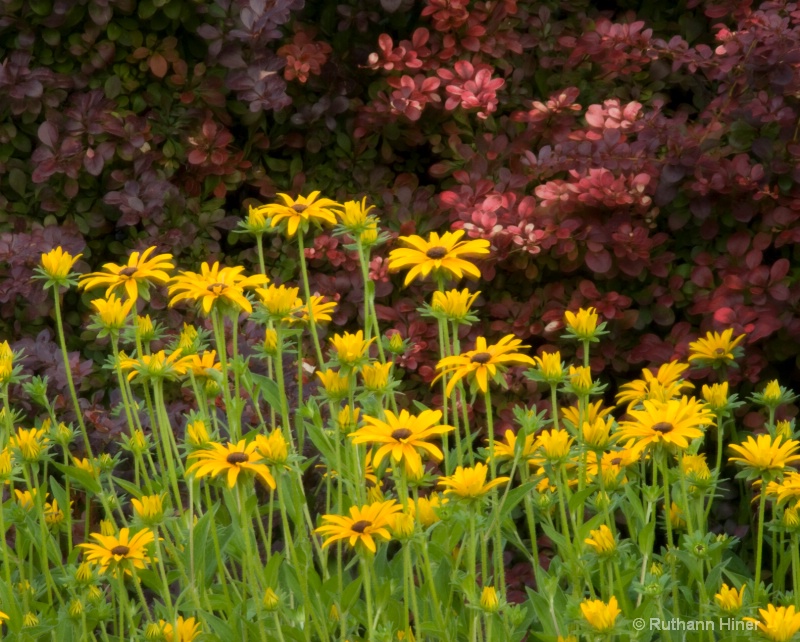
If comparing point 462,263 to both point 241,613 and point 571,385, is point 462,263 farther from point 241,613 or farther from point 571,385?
point 241,613

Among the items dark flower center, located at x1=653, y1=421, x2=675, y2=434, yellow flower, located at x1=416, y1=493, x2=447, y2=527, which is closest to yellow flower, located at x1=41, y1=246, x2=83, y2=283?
yellow flower, located at x1=416, y1=493, x2=447, y2=527

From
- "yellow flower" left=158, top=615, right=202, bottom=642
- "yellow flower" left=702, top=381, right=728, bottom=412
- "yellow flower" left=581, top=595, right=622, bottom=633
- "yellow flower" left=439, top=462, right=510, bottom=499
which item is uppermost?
"yellow flower" left=439, top=462, right=510, bottom=499

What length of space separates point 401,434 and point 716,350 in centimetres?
112

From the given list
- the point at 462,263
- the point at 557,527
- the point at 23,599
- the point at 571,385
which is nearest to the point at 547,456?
the point at 571,385

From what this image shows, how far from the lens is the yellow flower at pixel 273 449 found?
6.10 feet

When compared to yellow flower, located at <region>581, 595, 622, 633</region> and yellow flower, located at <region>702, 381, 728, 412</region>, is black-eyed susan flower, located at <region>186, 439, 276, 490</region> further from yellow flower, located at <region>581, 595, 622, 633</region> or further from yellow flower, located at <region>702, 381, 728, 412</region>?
yellow flower, located at <region>702, 381, 728, 412</region>

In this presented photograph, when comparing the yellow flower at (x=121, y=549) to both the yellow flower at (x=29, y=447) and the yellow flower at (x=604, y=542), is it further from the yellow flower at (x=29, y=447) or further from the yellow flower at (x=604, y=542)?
the yellow flower at (x=604, y=542)

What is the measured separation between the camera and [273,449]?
186cm

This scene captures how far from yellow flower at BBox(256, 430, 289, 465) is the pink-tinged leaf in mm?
1958

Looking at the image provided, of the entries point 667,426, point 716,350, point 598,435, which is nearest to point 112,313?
point 598,435

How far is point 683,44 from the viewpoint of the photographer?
10.7ft

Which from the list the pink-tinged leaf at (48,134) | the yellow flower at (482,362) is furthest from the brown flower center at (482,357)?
the pink-tinged leaf at (48,134)

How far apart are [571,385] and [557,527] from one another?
0.65 meters

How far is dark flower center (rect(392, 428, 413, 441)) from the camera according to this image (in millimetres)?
1780
